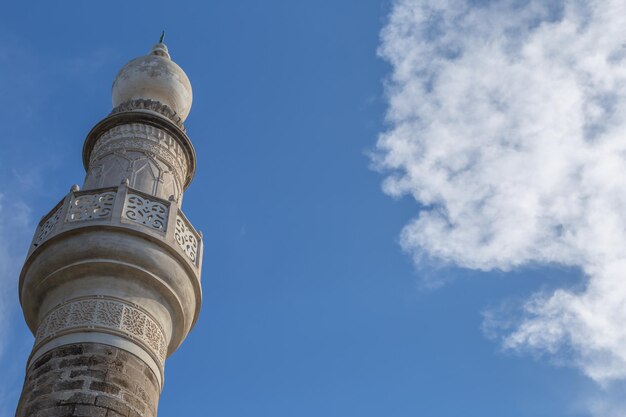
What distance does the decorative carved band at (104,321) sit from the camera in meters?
7.79

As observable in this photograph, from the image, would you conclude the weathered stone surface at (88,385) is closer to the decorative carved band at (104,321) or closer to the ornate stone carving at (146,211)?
the decorative carved band at (104,321)

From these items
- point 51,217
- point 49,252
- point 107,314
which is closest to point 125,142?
point 51,217

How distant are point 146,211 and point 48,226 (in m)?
1.04

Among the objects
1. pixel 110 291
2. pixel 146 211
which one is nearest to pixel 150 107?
pixel 146 211

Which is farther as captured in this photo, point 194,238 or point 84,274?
point 194,238

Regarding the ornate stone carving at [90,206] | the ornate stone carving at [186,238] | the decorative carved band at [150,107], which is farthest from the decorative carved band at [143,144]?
the ornate stone carving at [90,206]

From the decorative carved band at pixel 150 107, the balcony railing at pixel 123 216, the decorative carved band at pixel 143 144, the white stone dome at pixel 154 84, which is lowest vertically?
the balcony railing at pixel 123 216

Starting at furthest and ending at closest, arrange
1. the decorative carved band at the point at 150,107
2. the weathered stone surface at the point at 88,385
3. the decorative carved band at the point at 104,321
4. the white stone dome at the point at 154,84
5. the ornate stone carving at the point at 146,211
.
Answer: the white stone dome at the point at 154,84 < the decorative carved band at the point at 150,107 < the ornate stone carving at the point at 146,211 < the decorative carved band at the point at 104,321 < the weathered stone surface at the point at 88,385

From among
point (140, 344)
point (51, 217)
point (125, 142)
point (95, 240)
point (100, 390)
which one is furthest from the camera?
point (125, 142)

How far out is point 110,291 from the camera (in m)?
8.14

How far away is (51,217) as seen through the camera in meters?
9.14

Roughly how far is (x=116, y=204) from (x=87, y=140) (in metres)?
2.53

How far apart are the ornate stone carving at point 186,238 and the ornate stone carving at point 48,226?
1.19 m

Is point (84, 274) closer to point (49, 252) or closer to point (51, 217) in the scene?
point (49, 252)
